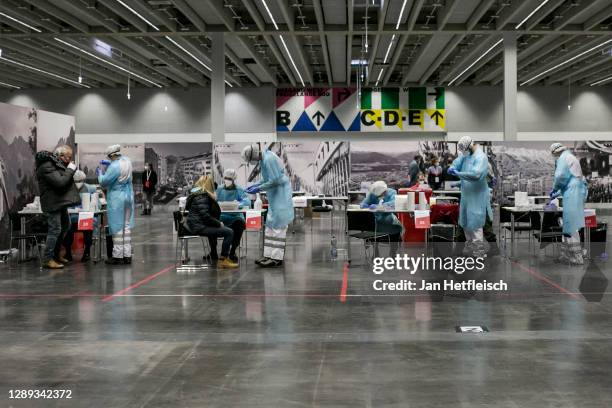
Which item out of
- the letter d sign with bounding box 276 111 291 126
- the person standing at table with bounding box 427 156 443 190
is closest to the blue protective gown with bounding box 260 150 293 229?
the person standing at table with bounding box 427 156 443 190

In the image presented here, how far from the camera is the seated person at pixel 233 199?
8.42 meters

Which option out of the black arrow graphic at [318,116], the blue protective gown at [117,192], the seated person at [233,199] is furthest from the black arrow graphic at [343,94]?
the blue protective gown at [117,192]

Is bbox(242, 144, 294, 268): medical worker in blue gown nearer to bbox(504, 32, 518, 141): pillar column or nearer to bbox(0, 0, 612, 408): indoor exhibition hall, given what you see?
bbox(0, 0, 612, 408): indoor exhibition hall

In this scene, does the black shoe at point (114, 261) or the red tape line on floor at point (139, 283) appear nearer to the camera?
the red tape line on floor at point (139, 283)

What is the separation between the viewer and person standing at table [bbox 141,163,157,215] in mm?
19594

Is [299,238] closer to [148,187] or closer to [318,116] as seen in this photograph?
[148,187]

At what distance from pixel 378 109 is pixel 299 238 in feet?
46.5

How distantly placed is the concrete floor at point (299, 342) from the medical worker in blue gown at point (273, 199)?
0.76 m

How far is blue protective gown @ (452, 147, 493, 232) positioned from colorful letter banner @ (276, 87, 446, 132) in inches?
677

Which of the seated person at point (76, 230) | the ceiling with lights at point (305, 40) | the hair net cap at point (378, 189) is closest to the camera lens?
the hair net cap at point (378, 189)

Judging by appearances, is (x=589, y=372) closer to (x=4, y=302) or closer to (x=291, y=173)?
(x=4, y=302)

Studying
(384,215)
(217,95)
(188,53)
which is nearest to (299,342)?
(384,215)

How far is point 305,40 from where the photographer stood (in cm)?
1806

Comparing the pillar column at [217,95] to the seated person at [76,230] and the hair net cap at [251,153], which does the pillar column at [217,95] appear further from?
the hair net cap at [251,153]
